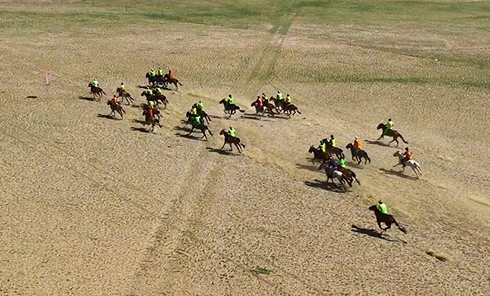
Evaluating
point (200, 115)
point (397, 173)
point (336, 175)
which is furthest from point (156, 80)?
point (336, 175)

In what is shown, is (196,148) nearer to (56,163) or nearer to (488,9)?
(56,163)

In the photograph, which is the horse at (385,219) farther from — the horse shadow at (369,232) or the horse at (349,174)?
the horse at (349,174)

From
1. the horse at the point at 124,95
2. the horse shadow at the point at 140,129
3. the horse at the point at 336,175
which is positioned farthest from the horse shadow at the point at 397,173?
the horse at the point at 124,95

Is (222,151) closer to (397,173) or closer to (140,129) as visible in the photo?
(140,129)

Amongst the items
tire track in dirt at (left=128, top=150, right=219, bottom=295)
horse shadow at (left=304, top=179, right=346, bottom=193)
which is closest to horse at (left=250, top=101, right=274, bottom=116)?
tire track in dirt at (left=128, top=150, right=219, bottom=295)

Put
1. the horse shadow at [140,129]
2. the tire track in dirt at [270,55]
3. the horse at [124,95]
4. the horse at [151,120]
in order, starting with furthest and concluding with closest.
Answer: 1. the tire track in dirt at [270,55]
2. the horse at [124,95]
3. the horse shadow at [140,129]
4. the horse at [151,120]

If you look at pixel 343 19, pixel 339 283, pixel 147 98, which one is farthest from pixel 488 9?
pixel 339 283
